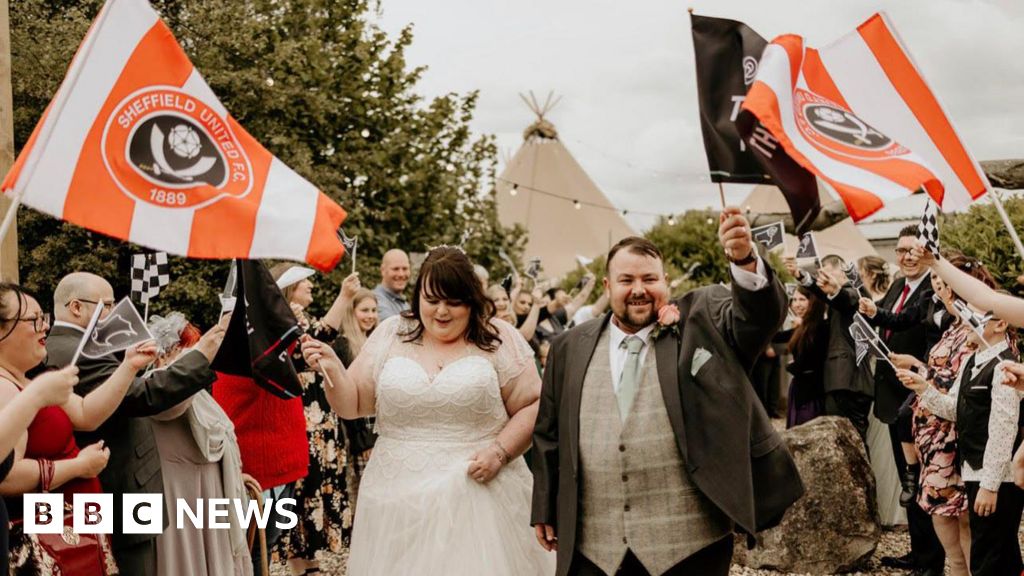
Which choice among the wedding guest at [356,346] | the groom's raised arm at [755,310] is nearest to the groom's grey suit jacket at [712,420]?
the groom's raised arm at [755,310]

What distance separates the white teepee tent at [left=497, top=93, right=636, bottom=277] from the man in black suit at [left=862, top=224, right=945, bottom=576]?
1046 inches

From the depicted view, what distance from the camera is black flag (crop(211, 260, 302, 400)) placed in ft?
15.9

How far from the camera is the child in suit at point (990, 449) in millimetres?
5332

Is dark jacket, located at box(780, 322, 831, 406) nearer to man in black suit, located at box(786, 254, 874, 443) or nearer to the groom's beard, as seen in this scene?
man in black suit, located at box(786, 254, 874, 443)

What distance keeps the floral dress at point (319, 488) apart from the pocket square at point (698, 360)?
3845 millimetres

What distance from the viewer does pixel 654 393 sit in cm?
400

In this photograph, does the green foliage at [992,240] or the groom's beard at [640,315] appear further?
the green foliage at [992,240]

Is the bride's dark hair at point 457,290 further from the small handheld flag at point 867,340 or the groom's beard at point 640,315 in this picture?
the small handheld flag at point 867,340

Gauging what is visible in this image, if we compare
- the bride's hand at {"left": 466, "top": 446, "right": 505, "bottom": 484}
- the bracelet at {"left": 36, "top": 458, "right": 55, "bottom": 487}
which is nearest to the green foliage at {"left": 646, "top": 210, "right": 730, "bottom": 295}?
the bride's hand at {"left": 466, "top": 446, "right": 505, "bottom": 484}

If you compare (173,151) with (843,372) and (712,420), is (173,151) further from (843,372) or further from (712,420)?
(843,372)

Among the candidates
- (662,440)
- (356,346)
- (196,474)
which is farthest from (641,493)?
(356,346)

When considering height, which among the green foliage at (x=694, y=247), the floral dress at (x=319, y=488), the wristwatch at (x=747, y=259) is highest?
the green foliage at (x=694, y=247)

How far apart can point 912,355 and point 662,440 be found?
4.49 metres

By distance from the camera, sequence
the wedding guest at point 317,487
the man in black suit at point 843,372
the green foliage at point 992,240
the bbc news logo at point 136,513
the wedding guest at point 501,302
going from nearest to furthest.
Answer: the bbc news logo at point 136,513
the wedding guest at point 317,487
the man in black suit at point 843,372
the wedding guest at point 501,302
the green foliage at point 992,240
